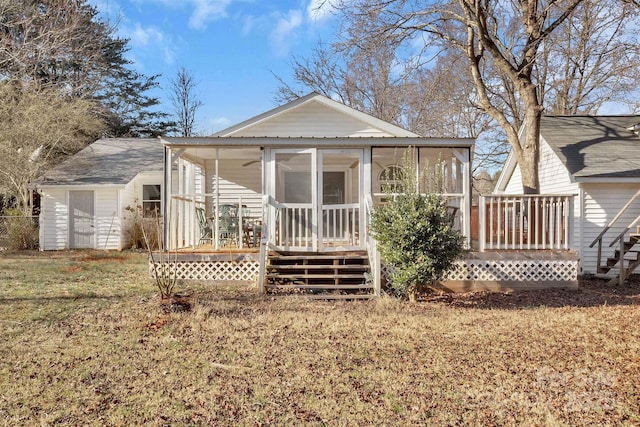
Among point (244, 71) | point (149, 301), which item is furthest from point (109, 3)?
point (149, 301)

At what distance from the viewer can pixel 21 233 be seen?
15.3m

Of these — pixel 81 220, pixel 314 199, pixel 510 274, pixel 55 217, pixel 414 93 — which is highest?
pixel 414 93

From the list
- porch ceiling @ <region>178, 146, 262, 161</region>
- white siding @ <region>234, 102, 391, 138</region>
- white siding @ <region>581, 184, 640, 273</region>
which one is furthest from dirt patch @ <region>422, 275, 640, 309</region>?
porch ceiling @ <region>178, 146, 262, 161</region>

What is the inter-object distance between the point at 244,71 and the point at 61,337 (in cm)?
1955

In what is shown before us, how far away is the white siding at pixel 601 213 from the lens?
10.9 meters

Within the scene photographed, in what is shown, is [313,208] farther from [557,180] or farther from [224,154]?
[557,180]

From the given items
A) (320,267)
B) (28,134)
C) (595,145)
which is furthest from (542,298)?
(28,134)

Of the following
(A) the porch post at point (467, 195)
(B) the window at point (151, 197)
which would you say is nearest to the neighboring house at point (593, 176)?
(A) the porch post at point (467, 195)

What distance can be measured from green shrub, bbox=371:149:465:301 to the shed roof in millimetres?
5598

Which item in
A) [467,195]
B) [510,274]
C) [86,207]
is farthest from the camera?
[86,207]

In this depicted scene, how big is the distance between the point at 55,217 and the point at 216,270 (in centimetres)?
990

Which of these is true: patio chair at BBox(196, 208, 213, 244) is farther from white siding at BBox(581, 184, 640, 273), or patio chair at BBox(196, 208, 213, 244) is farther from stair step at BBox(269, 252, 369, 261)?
white siding at BBox(581, 184, 640, 273)

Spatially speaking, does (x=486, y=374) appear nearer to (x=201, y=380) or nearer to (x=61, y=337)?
(x=201, y=380)

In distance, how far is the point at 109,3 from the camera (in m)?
20.4
